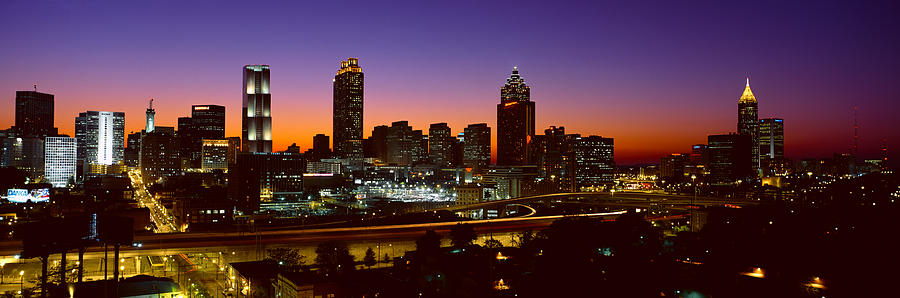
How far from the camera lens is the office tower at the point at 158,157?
14150cm

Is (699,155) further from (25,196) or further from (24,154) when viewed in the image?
(24,154)

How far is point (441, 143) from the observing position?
178 m

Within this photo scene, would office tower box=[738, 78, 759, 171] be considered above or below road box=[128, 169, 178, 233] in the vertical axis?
above

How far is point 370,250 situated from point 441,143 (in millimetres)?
141461

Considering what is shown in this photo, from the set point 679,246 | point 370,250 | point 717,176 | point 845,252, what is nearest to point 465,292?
point 370,250

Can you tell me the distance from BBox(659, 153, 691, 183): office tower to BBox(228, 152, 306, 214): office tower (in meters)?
94.6

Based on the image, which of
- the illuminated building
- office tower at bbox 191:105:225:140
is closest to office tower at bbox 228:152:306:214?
the illuminated building

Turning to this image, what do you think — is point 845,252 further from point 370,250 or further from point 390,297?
point 370,250

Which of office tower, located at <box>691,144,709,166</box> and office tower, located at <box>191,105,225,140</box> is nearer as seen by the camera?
office tower, located at <box>691,144,709,166</box>

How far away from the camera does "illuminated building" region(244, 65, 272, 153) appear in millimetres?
146750

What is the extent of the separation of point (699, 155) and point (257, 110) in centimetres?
11213

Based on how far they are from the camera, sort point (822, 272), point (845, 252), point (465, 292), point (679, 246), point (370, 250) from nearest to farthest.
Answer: point (465, 292)
point (822, 272)
point (845, 252)
point (679, 246)
point (370, 250)

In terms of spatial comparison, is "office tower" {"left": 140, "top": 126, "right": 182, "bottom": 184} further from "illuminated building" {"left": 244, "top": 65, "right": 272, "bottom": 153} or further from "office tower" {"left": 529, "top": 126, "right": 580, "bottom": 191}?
"office tower" {"left": 529, "top": 126, "right": 580, "bottom": 191}

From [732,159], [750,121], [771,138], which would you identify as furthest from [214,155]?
[771,138]
